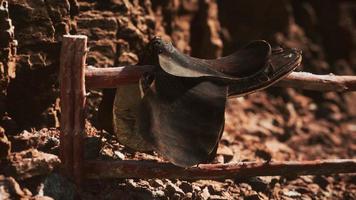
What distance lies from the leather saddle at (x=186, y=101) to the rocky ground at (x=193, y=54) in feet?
1.49

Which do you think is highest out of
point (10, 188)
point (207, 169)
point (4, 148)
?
point (4, 148)

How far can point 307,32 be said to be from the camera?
1020 centimetres

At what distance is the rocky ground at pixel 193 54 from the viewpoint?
4.47 m

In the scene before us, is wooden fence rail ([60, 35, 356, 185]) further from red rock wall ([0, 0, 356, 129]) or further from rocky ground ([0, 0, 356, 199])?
red rock wall ([0, 0, 356, 129])

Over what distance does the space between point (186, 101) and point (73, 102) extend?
0.81 m

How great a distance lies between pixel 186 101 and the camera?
4.34 m

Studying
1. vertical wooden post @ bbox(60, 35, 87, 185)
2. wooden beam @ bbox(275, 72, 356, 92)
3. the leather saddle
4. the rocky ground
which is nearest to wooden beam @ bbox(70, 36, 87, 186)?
vertical wooden post @ bbox(60, 35, 87, 185)

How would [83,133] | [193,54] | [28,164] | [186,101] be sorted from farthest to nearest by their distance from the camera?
[193,54] → [83,133] → [186,101] → [28,164]

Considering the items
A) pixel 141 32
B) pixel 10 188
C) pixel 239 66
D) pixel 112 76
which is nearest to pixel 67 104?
pixel 112 76

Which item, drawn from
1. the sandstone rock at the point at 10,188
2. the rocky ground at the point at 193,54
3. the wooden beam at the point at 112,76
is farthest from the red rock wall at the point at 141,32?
the sandstone rock at the point at 10,188

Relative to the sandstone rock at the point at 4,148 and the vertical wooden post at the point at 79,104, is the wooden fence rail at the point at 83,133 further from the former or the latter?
the sandstone rock at the point at 4,148

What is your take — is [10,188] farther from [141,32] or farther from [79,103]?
[141,32]

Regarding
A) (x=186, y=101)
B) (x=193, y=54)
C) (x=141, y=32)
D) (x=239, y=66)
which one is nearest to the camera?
(x=186, y=101)

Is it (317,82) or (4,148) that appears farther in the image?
(317,82)
